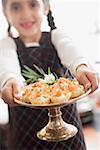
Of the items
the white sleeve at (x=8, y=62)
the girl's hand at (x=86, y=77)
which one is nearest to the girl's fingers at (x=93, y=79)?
the girl's hand at (x=86, y=77)

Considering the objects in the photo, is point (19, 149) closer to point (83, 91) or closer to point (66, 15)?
point (83, 91)

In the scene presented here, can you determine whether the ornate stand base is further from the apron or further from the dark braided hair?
the dark braided hair

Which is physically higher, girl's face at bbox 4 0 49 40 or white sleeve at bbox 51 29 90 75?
girl's face at bbox 4 0 49 40

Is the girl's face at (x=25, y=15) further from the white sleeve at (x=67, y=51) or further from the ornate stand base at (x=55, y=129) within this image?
the ornate stand base at (x=55, y=129)

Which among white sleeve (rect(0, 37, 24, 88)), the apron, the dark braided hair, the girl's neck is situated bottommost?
the apron

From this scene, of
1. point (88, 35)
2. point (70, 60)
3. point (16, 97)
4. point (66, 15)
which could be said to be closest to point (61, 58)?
→ point (70, 60)

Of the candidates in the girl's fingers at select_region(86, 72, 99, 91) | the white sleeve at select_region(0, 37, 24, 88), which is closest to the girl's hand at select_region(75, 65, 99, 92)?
the girl's fingers at select_region(86, 72, 99, 91)

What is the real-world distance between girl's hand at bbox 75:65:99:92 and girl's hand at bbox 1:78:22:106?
107 millimetres

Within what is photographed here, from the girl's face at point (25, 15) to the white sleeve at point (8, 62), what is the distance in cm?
3

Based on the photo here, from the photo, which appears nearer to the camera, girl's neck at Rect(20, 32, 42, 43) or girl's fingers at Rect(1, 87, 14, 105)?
girl's fingers at Rect(1, 87, 14, 105)

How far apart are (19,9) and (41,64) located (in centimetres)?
11

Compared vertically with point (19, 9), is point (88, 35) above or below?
below

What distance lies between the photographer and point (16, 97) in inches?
19.0

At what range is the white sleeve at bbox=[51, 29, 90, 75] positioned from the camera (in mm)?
552
